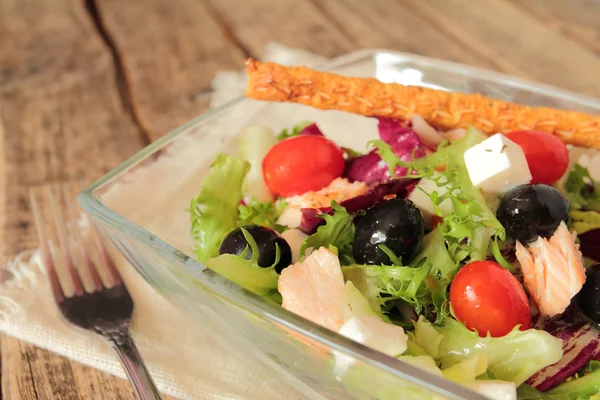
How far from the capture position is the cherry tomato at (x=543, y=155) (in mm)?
1058

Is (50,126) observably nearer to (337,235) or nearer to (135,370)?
(135,370)

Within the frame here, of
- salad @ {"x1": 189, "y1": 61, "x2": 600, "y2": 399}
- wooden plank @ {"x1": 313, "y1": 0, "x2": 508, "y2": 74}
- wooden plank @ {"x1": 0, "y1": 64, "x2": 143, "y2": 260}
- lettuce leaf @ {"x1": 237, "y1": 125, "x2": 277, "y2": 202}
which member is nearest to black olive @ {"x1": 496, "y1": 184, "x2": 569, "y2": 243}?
salad @ {"x1": 189, "y1": 61, "x2": 600, "y2": 399}

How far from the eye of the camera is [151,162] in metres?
1.13

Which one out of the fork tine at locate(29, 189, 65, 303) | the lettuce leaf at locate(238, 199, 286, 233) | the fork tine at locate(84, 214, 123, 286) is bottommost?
the fork tine at locate(84, 214, 123, 286)

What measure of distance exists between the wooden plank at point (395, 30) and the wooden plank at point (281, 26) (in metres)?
0.05

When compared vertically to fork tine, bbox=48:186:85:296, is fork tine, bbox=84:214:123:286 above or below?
below

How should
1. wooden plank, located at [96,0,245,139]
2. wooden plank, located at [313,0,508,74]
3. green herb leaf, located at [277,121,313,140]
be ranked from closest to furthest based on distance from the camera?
1. green herb leaf, located at [277,121,313,140]
2. wooden plank, located at [96,0,245,139]
3. wooden plank, located at [313,0,508,74]

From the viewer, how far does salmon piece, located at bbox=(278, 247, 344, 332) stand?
816 mm

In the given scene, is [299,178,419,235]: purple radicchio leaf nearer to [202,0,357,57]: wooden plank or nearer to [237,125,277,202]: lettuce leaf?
[237,125,277,202]: lettuce leaf

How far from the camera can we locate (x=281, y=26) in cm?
223

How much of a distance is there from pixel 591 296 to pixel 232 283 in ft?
1.70

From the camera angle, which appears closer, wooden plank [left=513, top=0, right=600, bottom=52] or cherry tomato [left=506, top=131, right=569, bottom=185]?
cherry tomato [left=506, top=131, right=569, bottom=185]

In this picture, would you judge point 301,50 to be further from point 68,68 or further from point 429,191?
point 429,191

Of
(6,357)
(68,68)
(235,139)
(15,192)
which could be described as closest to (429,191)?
(235,139)
